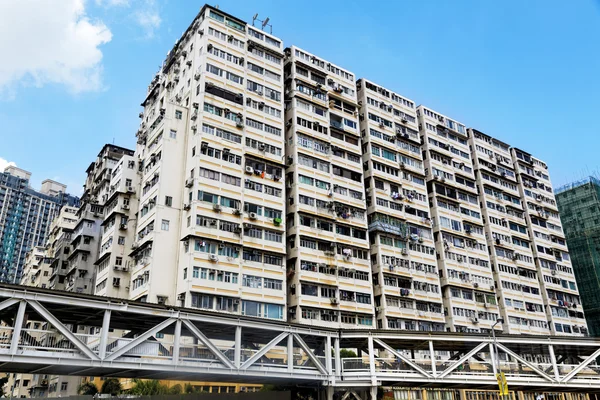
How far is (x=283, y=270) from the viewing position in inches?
2076

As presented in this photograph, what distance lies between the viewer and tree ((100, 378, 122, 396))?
172 feet

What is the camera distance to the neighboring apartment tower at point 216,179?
4812 cm

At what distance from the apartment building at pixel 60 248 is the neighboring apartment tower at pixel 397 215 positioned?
44.7 meters

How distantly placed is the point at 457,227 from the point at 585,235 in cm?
3322

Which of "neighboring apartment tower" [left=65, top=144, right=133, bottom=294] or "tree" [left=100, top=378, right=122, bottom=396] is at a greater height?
"neighboring apartment tower" [left=65, top=144, right=133, bottom=294]

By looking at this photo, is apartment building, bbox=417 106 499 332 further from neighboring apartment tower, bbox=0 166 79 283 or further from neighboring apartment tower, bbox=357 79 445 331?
neighboring apartment tower, bbox=0 166 79 283

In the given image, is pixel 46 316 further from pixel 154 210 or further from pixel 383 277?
pixel 383 277

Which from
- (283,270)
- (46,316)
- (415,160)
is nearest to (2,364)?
(46,316)

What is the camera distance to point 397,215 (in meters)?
66.8

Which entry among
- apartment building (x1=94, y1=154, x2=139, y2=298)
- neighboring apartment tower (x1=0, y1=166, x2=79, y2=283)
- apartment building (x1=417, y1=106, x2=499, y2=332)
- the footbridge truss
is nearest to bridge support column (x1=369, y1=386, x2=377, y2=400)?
the footbridge truss

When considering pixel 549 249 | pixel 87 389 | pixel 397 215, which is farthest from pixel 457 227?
pixel 87 389

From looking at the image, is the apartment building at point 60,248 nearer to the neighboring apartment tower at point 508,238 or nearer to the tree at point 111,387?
the tree at point 111,387

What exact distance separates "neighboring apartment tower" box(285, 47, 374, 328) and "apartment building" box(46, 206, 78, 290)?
38020 mm

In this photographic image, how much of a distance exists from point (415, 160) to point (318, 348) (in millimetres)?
39965
